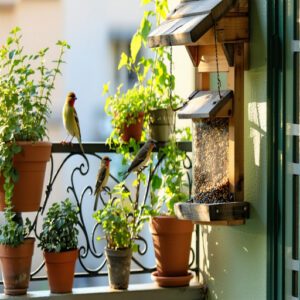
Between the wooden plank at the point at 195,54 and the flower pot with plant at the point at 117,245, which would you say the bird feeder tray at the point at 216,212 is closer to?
the flower pot with plant at the point at 117,245

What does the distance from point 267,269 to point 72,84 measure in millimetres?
4473

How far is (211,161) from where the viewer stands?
13.9 feet

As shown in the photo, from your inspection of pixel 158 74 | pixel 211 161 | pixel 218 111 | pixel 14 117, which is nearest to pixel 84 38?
pixel 158 74

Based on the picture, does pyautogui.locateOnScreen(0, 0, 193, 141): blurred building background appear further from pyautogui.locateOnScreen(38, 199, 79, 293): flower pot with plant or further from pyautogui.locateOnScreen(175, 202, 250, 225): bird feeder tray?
pyautogui.locateOnScreen(175, 202, 250, 225): bird feeder tray

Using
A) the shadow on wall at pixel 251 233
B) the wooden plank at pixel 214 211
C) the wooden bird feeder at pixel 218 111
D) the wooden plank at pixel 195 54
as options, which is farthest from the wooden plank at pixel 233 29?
the wooden plank at pixel 214 211

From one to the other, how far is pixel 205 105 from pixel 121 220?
878 millimetres

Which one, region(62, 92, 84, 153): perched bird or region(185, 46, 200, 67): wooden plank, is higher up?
region(185, 46, 200, 67): wooden plank

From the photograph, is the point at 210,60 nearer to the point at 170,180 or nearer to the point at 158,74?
the point at 158,74

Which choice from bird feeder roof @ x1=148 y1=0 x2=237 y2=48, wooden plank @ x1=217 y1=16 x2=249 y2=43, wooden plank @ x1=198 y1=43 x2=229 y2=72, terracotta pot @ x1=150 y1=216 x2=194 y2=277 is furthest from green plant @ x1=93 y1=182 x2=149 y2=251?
→ wooden plank @ x1=217 y1=16 x2=249 y2=43

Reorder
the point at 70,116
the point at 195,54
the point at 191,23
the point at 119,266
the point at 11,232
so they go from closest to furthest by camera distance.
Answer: the point at 191,23 < the point at 195,54 < the point at 11,232 < the point at 119,266 < the point at 70,116

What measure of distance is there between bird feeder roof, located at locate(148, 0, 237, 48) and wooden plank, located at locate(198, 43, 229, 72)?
0.19 meters

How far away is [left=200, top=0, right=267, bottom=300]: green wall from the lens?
408 centimetres

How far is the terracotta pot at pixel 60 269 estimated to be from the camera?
4559mm

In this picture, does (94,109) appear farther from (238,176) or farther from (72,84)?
(238,176)
